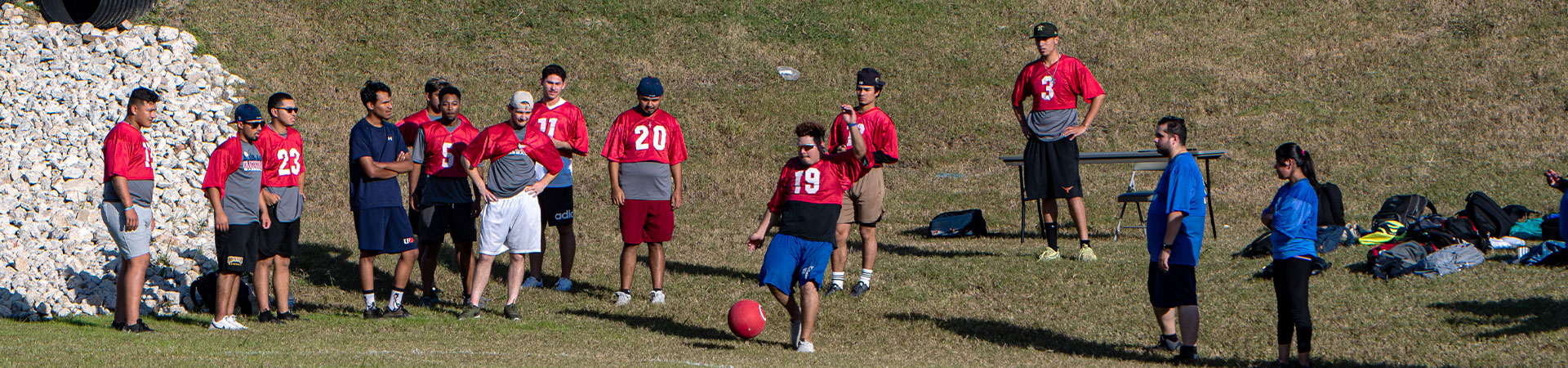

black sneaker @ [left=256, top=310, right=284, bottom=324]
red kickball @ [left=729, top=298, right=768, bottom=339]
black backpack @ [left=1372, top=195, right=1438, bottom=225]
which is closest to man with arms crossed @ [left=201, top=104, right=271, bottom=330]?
black sneaker @ [left=256, top=310, right=284, bottom=324]

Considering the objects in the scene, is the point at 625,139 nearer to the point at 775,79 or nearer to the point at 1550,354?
the point at 1550,354

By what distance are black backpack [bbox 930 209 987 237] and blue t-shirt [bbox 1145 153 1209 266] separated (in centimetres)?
610

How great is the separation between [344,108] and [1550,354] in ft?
51.9

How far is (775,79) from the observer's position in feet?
67.7

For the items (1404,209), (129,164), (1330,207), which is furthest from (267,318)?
(1404,209)

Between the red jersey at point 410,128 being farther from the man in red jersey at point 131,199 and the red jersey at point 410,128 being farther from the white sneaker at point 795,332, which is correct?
the white sneaker at point 795,332

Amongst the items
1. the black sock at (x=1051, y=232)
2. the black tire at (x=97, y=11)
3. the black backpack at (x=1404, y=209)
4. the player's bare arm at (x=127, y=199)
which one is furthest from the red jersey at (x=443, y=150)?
the black tire at (x=97, y=11)

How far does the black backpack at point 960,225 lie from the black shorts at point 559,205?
473cm

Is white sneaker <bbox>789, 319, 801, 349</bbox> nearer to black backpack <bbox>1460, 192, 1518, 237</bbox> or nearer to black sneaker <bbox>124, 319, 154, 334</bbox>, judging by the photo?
black sneaker <bbox>124, 319, 154, 334</bbox>

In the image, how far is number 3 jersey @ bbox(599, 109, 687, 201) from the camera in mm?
9477

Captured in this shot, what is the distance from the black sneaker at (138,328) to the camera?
8211 mm

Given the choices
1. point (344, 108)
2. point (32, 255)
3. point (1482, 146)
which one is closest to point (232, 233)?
point (32, 255)

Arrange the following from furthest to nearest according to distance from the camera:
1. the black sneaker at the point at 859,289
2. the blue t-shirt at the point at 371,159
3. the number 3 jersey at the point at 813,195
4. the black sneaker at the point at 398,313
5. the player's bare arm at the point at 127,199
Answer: the black sneaker at the point at 859,289, the black sneaker at the point at 398,313, the blue t-shirt at the point at 371,159, the player's bare arm at the point at 127,199, the number 3 jersey at the point at 813,195

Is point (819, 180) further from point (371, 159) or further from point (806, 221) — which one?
point (371, 159)
